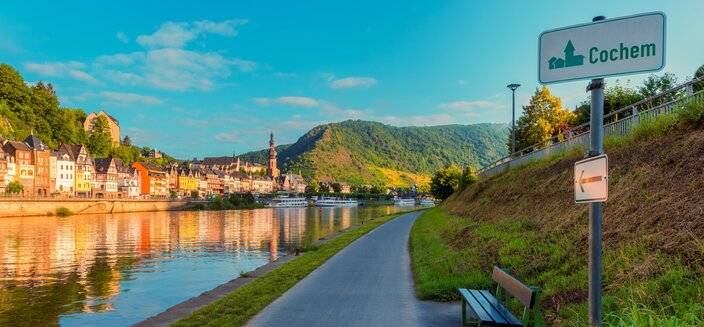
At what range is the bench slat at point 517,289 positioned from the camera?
5.53m

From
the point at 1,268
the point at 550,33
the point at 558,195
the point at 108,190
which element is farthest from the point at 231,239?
the point at 108,190

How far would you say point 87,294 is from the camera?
15.0m

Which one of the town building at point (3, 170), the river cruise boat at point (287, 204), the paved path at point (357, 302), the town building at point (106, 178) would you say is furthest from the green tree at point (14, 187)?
the paved path at point (357, 302)

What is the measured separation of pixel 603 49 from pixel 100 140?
152 m

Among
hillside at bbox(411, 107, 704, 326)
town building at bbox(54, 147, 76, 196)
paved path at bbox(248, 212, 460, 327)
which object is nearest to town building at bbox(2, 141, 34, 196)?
town building at bbox(54, 147, 76, 196)

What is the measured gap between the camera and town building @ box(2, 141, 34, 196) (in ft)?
288

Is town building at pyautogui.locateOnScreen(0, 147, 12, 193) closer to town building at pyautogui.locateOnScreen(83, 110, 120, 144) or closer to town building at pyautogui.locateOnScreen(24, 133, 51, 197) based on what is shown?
town building at pyautogui.locateOnScreen(24, 133, 51, 197)

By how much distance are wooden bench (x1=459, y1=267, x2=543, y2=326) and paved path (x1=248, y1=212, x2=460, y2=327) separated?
0.85 meters

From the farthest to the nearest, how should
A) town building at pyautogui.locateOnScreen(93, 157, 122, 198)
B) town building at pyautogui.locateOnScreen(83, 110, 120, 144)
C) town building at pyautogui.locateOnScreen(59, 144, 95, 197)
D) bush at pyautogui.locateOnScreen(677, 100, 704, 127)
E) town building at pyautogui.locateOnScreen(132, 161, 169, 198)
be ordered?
1. town building at pyautogui.locateOnScreen(83, 110, 120, 144)
2. town building at pyautogui.locateOnScreen(132, 161, 169, 198)
3. town building at pyautogui.locateOnScreen(93, 157, 122, 198)
4. town building at pyautogui.locateOnScreen(59, 144, 95, 197)
5. bush at pyautogui.locateOnScreen(677, 100, 704, 127)

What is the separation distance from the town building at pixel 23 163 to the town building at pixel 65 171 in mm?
6829

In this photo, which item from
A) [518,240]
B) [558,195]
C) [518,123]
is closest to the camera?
[518,240]

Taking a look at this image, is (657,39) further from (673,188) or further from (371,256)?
(371,256)

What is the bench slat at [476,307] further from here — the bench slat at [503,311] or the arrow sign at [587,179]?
the arrow sign at [587,179]

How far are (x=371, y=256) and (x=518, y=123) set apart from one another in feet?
122
